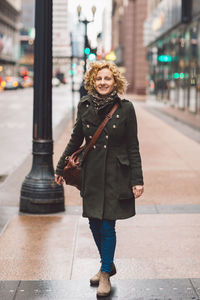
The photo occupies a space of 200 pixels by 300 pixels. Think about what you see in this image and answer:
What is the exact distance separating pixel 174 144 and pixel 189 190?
22.5 ft

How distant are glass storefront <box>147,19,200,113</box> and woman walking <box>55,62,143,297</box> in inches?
902

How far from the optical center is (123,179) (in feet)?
16.0

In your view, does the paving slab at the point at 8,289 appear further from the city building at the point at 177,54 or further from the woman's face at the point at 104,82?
the city building at the point at 177,54

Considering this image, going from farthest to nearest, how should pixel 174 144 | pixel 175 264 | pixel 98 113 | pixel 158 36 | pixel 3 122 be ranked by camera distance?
pixel 158 36 → pixel 3 122 → pixel 174 144 → pixel 175 264 → pixel 98 113

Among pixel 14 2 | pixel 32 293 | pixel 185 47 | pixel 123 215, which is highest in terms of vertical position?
pixel 14 2

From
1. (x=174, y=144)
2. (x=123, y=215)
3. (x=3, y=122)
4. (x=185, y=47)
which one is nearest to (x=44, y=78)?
(x=123, y=215)

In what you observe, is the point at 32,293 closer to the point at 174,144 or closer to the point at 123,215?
the point at 123,215

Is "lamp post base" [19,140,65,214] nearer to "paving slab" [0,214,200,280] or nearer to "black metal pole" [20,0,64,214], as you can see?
"black metal pole" [20,0,64,214]

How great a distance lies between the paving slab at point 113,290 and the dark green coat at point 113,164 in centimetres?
64

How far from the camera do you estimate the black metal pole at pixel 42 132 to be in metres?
7.87

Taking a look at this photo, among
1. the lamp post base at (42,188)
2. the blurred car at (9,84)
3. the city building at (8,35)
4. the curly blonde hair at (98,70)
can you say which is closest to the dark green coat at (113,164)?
the curly blonde hair at (98,70)

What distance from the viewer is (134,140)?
16.1ft

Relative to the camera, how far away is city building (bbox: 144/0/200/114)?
2888 cm

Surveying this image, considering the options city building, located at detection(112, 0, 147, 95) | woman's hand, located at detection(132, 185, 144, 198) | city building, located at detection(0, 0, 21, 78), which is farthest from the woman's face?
city building, located at detection(0, 0, 21, 78)
